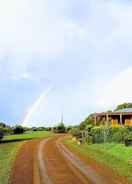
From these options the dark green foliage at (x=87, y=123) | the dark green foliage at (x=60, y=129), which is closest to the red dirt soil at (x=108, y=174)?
the dark green foliage at (x=87, y=123)

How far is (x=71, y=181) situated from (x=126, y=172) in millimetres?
3517

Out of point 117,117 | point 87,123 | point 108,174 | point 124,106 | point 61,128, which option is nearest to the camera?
point 108,174

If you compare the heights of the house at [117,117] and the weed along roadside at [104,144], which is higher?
the house at [117,117]

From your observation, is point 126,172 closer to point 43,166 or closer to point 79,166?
point 79,166

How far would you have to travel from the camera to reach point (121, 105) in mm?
117562

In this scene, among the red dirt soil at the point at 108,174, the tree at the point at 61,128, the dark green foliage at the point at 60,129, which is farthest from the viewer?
the tree at the point at 61,128

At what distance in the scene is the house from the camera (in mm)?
58134

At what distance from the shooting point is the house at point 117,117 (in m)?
58.1

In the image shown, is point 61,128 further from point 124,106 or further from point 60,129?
point 124,106

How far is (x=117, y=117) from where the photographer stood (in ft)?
208

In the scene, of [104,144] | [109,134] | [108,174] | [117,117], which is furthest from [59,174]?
[117,117]

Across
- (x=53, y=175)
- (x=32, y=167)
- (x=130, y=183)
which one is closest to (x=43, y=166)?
(x=32, y=167)

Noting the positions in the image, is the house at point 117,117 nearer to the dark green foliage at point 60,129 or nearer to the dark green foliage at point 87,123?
the dark green foliage at point 87,123

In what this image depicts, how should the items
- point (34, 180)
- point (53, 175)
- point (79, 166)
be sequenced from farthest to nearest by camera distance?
point (79, 166)
point (53, 175)
point (34, 180)
